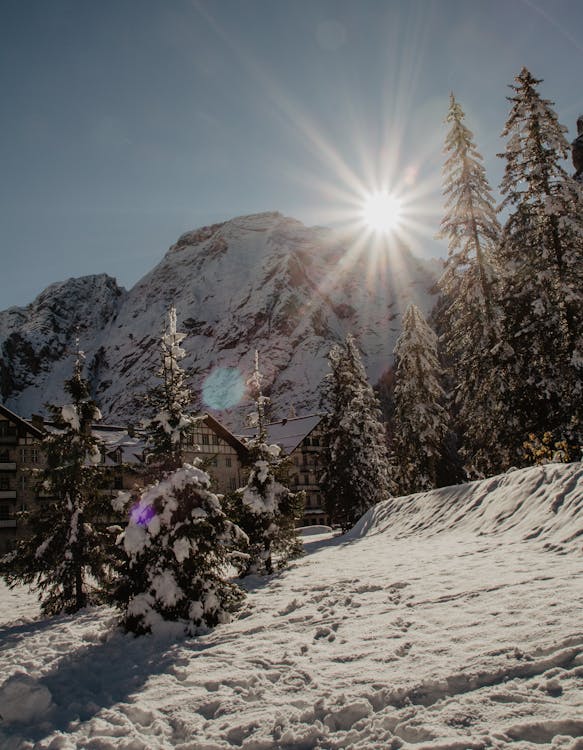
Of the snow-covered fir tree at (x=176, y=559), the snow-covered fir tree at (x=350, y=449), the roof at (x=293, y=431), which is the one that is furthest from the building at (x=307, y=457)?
the snow-covered fir tree at (x=176, y=559)

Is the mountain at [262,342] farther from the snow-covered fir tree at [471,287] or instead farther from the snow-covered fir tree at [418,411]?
the snow-covered fir tree at [471,287]

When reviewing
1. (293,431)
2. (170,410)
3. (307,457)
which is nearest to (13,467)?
(293,431)

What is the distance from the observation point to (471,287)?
22875 mm

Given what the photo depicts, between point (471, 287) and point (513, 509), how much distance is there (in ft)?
40.7

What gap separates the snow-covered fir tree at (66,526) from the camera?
1750 centimetres

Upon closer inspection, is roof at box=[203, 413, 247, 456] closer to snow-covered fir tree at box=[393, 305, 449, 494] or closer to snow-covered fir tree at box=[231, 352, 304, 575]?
snow-covered fir tree at box=[393, 305, 449, 494]

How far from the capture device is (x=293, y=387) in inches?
5950

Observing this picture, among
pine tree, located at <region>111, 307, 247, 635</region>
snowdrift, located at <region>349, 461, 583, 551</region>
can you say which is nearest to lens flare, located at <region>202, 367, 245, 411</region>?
snowdrift, located at <region>349, 461, 583, 551</region>

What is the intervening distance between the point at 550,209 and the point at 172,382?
1476 cm

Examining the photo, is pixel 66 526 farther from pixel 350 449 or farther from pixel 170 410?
pixel 350 449

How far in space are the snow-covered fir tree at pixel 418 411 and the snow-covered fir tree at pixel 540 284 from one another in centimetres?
1209

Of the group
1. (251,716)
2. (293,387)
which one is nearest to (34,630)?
(251,716)

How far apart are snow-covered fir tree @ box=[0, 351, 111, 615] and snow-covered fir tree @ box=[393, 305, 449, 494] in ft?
67.4

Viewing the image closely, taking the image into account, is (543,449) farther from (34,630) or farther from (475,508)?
(34,630)
